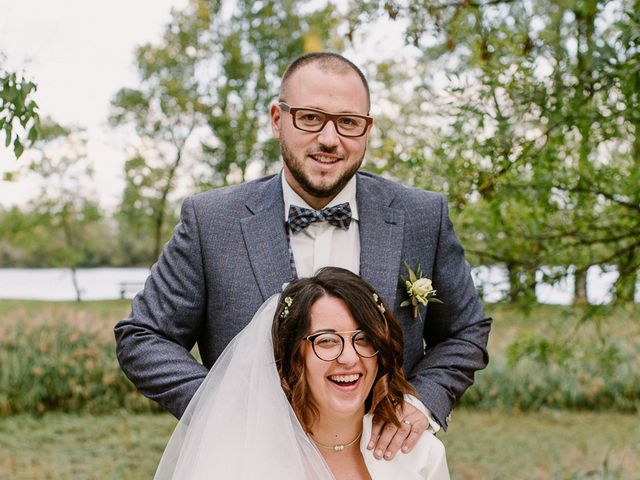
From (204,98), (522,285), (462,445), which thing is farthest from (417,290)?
(204,98)

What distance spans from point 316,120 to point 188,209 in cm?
53

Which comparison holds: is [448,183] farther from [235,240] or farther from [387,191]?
[235,240]

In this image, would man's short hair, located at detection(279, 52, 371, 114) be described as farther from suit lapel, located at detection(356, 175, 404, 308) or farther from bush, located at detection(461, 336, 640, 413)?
bush, located at detection(461, 336, 640, 413)

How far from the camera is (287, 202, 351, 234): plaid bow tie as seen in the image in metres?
2.39

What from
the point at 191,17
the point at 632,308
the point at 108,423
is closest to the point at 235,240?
the point at 632,308

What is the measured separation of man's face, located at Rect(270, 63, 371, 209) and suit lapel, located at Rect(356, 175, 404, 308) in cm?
21

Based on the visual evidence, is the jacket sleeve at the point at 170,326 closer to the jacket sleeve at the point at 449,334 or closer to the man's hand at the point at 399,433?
the man's hand at the point at 399,433

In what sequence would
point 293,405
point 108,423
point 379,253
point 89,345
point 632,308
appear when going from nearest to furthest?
point 293,405 → point 379,253 → point 632,308 → point 108,423 → point 89,345

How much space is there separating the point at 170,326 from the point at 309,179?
2.07ft

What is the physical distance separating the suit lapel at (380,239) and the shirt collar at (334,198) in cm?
2

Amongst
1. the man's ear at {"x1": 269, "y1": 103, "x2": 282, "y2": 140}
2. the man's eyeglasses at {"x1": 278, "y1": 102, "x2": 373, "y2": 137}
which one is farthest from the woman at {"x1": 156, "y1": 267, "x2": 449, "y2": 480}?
the man's ear at {"x1": 269, "y1": 103, "x2": 282, "y2": 140}

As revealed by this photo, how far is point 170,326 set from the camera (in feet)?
7.59

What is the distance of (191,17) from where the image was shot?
17.3 meters

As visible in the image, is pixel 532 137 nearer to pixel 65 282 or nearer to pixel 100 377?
pixel 100 377
